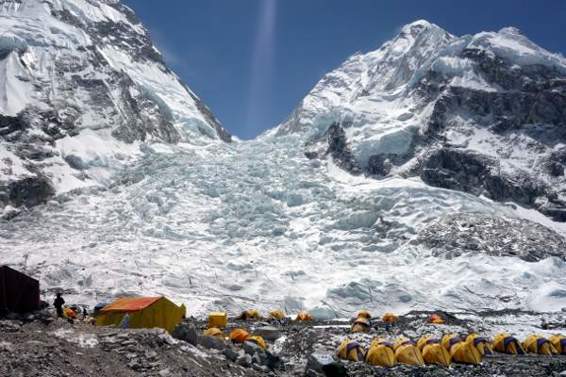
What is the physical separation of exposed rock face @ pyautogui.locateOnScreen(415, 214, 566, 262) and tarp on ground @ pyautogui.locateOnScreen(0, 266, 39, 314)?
62193 mm

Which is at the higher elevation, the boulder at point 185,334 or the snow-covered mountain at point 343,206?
the snow-covered mountain at point 343,206

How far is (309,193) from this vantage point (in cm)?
9362

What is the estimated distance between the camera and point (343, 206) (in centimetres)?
8906

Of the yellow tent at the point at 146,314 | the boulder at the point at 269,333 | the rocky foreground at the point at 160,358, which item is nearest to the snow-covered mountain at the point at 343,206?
the boulder at the point at 269,333

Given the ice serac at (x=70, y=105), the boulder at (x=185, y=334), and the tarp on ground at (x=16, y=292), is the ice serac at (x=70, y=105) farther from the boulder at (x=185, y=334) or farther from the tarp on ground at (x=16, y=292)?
the tarp on ground at (x=16, y=292)

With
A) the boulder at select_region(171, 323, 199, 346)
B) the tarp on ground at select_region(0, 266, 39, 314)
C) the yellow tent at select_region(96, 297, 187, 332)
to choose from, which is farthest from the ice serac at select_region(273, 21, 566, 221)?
the tarp on ground at select_region(0, 266, 39, 314)

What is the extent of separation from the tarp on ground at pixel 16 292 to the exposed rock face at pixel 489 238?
6219 cm

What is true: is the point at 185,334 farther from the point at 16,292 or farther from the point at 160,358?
the point at 16,292

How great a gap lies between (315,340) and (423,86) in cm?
9550

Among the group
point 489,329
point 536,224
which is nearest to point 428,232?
point 536,224

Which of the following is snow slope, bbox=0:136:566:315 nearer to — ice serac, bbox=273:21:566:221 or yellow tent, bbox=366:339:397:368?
ice serac, bbox=273:21:566:221

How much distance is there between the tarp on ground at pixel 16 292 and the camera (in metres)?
18.6

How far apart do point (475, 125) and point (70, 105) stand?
69507 mm

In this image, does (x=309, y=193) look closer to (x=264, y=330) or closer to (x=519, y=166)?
(x=519, y=166)
